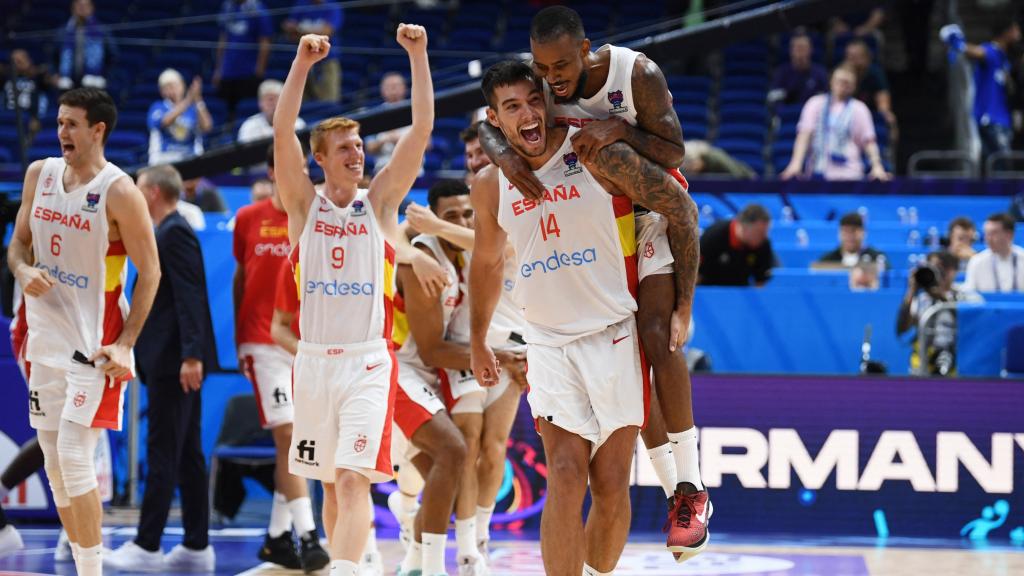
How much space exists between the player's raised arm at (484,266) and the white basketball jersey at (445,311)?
113 centimetres

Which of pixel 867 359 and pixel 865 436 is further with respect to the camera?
pixel 867 359

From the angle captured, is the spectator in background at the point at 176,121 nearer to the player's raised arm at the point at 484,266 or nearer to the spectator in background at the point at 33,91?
the spectator in background at the point at 33,91

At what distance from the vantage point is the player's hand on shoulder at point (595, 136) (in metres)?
5.11

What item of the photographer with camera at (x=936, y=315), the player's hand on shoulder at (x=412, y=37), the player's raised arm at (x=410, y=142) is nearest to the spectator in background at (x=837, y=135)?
the photographer with camera at (x=936, y=315)

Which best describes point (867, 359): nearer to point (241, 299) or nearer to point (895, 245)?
point (895, 245)

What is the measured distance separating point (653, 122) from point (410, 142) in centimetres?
130

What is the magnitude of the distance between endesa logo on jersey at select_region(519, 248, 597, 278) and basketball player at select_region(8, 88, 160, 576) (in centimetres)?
205

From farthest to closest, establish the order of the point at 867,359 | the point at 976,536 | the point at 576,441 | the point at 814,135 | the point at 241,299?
the point at 814,135 → the point at 867,359 → the point at 976,536 → the point at 241,299 → the point at 576,441

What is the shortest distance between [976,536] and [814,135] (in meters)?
5.49

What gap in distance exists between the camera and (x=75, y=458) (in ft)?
20.4

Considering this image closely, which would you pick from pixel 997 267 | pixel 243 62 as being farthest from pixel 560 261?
pixel 243 62

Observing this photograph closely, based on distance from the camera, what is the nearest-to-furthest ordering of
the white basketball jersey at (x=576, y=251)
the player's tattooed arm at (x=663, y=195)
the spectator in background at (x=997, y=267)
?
the player's tattooed arm at (x=663, y=195) < the white basketball jersey at (x=576, y=251) < the spectator in background at (x=997, y=267)

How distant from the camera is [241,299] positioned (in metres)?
7.88

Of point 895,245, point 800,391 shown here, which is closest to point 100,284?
point 800,391
